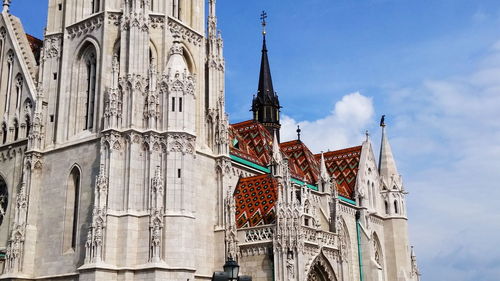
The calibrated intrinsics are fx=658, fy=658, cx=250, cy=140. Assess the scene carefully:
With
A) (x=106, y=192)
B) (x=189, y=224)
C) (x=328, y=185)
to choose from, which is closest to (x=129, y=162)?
(x=106, y=192)

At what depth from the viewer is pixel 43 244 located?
2891cm

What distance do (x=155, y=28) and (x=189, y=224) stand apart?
31.3 feet

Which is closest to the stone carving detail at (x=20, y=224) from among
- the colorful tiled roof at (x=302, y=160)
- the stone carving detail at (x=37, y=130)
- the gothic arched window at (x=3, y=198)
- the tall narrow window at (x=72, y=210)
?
the stone carving detail at (x=37, y=130)

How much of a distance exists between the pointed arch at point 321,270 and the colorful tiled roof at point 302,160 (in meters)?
9.55

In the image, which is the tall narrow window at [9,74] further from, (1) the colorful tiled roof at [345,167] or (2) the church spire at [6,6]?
(1) the colorful tiled roof at [345,167]

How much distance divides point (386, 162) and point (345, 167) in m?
4.21

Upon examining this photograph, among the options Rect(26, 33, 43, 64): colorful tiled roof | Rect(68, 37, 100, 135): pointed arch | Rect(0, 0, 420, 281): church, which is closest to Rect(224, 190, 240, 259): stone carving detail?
Rect(0, 0, 420, 281): church

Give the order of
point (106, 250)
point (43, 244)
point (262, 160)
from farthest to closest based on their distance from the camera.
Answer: point (262, 160), point (43, 244), point (106, 250)

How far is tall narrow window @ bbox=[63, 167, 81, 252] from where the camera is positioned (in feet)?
92.7

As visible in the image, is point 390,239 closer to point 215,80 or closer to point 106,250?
point 215,80

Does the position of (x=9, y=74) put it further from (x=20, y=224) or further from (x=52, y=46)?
(x=20, y=224)

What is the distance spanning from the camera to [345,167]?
155 ft

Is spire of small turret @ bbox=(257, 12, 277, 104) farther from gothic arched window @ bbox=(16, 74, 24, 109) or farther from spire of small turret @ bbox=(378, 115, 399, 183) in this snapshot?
gothic arched window @ bbox=(16, 74, 24, 109)

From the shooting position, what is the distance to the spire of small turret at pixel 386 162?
48.8 meters
